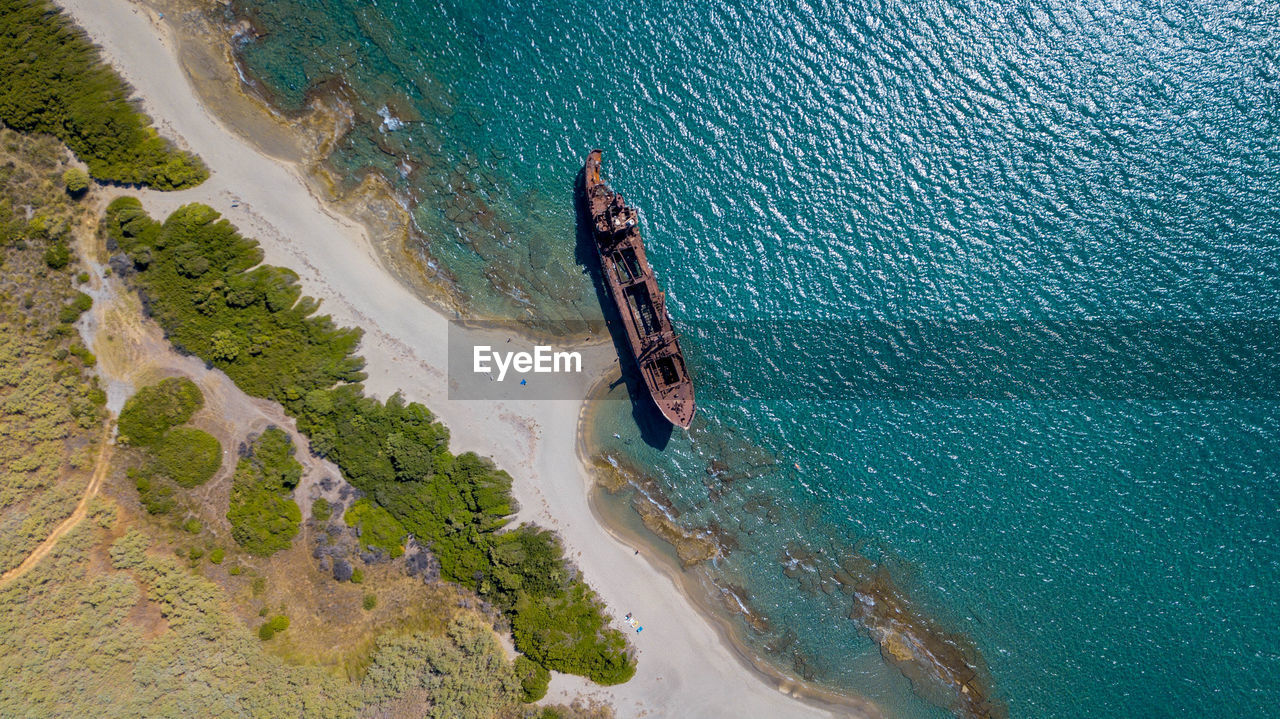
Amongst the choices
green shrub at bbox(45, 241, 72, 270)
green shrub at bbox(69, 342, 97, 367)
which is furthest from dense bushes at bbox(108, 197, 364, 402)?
green shrub at bbox(69, 342, 97, 367)

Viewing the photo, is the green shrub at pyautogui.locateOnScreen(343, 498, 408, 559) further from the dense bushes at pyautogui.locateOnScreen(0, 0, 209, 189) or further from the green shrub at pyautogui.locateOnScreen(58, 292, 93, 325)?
the dense bushes at pyautogui.locateOnScreen(0, 0, 209, 189)

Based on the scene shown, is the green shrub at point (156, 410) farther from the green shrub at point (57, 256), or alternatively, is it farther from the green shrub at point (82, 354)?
the green shrub at point (57, 256)

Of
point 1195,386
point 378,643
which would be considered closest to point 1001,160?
point 1195,386

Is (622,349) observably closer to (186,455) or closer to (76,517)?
(186,455)

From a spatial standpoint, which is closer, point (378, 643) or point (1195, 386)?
point (378, 643)

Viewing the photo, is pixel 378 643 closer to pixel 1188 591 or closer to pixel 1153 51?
pixel 1188 591

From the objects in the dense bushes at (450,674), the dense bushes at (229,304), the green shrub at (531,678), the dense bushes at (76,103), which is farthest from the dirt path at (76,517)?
the green shrub at (531,678)
